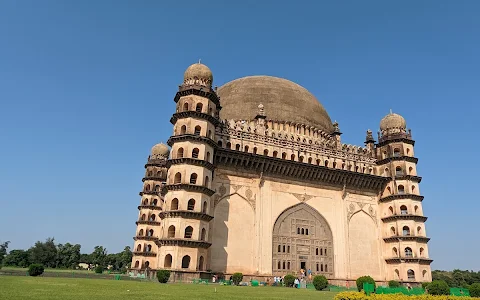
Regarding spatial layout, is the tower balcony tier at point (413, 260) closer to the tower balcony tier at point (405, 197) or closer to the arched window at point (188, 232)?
the tower balcony tier at point (405, 197)

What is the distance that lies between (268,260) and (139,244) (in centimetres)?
1927

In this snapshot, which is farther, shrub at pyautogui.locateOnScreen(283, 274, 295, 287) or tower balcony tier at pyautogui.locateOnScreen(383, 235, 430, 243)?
tower balcony tier at pyautogui.locateOnScreen(383, 235, 430, 243)

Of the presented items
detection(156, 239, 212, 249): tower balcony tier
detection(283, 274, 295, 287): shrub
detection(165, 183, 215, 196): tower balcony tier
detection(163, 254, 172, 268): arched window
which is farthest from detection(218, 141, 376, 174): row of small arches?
detection(283, 274, 295, 287): shrub

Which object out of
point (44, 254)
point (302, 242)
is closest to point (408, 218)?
point (302, 242)

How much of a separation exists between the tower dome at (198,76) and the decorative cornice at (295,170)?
6418 millimetres

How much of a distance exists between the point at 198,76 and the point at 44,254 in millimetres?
64357

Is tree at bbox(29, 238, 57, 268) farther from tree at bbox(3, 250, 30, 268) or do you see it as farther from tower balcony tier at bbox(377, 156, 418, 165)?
tower balcony tier at bbox(377, 156, 418, 165)

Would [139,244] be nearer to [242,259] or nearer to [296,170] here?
[242,259]

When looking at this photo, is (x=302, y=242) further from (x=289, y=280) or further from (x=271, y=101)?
(x=271, y=101)

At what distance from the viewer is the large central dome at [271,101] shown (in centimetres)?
4041

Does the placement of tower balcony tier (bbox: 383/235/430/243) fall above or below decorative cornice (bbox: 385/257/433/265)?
above

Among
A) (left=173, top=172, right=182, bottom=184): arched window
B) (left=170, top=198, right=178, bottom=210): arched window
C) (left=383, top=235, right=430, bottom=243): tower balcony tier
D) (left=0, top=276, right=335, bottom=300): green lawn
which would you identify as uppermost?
(left=173, top=172, right=182, bottom=184): arched window

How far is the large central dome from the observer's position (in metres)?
40.4

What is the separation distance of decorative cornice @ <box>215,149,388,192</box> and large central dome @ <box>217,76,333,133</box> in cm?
695
